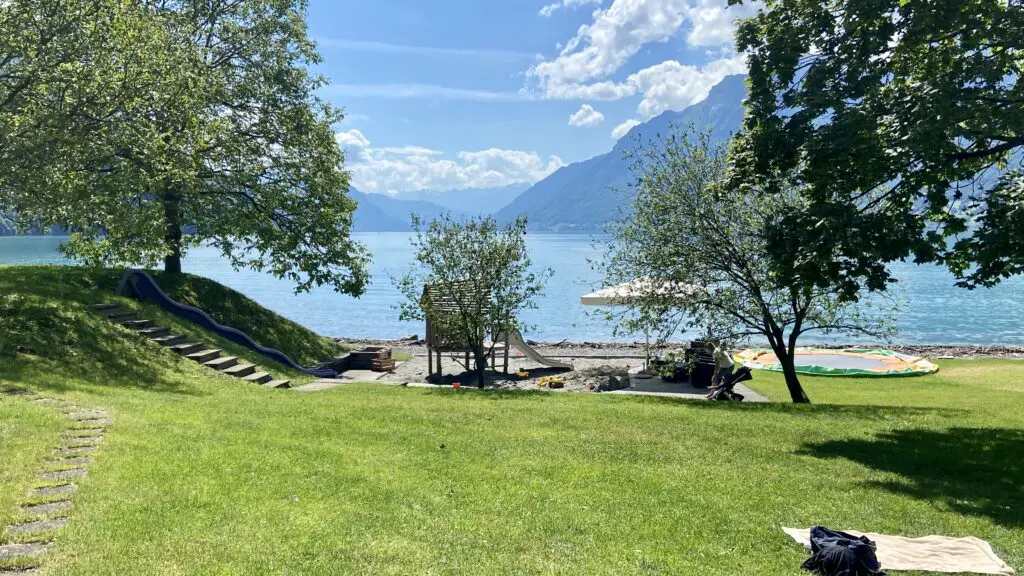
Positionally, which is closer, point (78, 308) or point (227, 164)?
point (78, 308)

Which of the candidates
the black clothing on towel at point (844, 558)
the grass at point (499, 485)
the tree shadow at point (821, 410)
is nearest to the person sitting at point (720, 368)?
the tree shadow at point (821, 410)

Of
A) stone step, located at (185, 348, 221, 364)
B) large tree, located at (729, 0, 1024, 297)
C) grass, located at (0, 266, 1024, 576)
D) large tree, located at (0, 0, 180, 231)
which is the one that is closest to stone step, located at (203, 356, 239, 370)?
stone step, located at (185, 348, 221, 364)

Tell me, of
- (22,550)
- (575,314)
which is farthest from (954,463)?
(575,314)

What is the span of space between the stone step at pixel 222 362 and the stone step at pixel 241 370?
7.6 inches

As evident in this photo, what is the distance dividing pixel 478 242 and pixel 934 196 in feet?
44.7

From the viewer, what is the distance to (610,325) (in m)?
61.7

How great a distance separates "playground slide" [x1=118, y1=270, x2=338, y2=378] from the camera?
82.9 feet

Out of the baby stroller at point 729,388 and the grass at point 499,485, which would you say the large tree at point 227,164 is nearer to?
the grass at point 499,485

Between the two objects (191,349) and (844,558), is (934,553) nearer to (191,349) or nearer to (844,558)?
(844,558)

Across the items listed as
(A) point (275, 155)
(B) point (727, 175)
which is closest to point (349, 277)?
(A) point (275, 155)

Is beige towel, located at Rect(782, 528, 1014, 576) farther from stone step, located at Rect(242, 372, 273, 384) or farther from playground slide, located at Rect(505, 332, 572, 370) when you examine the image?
playground slide, located at Rect(505, 332, 572, 370)

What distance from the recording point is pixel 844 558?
5.97m

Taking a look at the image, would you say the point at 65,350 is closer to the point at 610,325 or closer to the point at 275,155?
the point at 275,155

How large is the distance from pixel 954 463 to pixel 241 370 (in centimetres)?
1876
